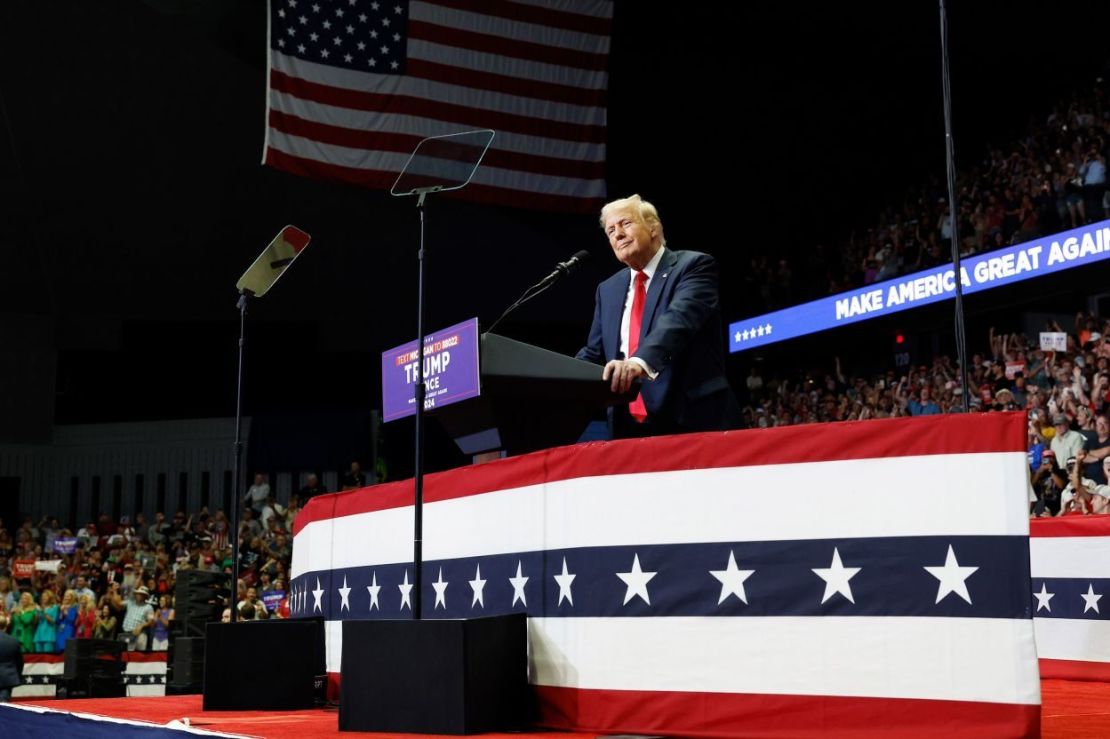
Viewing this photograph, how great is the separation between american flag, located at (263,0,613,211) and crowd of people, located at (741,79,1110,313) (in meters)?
4.20

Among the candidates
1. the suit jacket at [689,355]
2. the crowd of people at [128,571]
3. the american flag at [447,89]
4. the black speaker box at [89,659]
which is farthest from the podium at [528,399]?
the american flag at [447,89]

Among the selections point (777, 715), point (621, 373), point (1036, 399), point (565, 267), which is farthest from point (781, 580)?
point (1036, 399)

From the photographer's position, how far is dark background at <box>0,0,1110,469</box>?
1681 cm

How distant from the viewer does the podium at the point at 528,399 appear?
147 inches

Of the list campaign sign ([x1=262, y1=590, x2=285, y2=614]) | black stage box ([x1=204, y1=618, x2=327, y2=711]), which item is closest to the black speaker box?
campaign sign ([x1=262, y1=590, x2=285, y2=614])

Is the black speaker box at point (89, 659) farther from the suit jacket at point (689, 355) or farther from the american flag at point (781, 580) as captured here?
the suit jacket at point (689, 355)

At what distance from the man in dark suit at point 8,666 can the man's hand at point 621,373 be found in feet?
23.0

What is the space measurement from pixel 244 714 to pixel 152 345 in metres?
18.2

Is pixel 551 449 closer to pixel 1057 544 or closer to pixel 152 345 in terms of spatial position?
pixel 1057 544

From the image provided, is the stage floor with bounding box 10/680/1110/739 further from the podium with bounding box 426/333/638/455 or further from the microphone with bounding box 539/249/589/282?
the microphone with bounding box 539/249/589/282

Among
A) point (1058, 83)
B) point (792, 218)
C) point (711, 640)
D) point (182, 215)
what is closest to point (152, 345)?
point (182, 215)

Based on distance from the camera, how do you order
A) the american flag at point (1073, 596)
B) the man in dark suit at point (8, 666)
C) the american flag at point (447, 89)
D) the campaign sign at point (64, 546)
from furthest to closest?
the campaign sign at point (64, 546) < the american flag at point (447, 89) < the man in dark suit at point (8, 666) < the american flag at point (1073, 596)

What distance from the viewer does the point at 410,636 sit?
350cm

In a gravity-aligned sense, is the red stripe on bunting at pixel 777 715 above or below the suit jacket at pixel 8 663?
above
